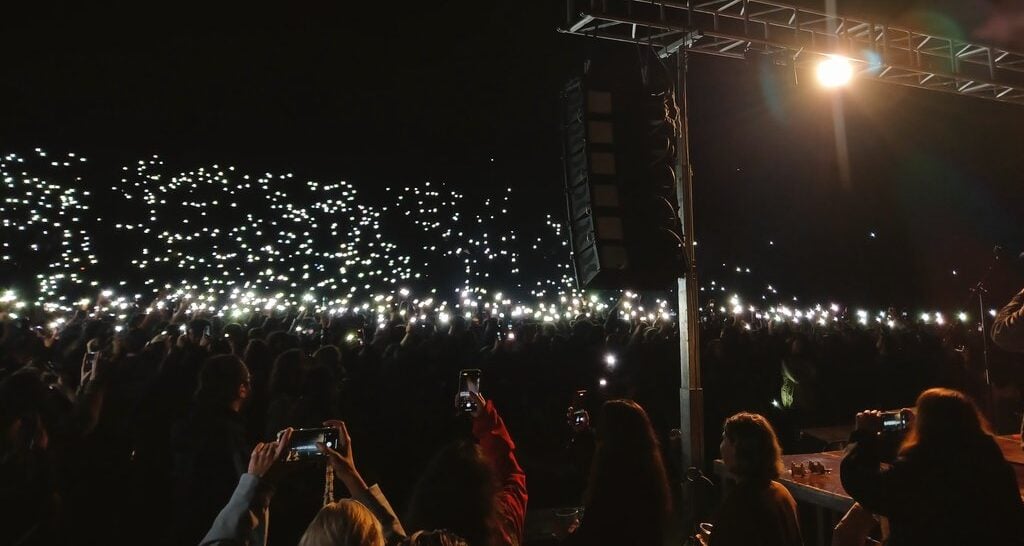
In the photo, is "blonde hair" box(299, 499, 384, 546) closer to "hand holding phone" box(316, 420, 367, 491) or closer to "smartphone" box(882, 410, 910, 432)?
"hand holding phone" box(316, 420, 367, 491)

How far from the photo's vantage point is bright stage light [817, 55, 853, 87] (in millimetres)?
6445

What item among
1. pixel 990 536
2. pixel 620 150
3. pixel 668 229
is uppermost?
pixel 620 150

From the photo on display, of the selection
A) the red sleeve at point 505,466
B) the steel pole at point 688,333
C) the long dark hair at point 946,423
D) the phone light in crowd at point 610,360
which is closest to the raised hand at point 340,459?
the red sleeve at point 505,466

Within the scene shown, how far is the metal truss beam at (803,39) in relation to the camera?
5.57 m

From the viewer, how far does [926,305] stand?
24.5 metres

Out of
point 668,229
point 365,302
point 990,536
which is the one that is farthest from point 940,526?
point 365,302

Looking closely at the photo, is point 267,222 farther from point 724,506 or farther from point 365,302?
point 724,506

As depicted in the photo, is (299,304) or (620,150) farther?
(299,304)

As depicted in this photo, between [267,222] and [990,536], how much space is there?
21.3m

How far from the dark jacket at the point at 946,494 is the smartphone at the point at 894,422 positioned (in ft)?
2.23

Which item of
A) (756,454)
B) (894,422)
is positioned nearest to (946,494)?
(756,454)

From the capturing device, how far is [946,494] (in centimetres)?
230

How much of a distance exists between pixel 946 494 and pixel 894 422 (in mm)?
927

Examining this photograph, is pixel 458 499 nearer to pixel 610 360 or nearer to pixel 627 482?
A: pixel 627 482
